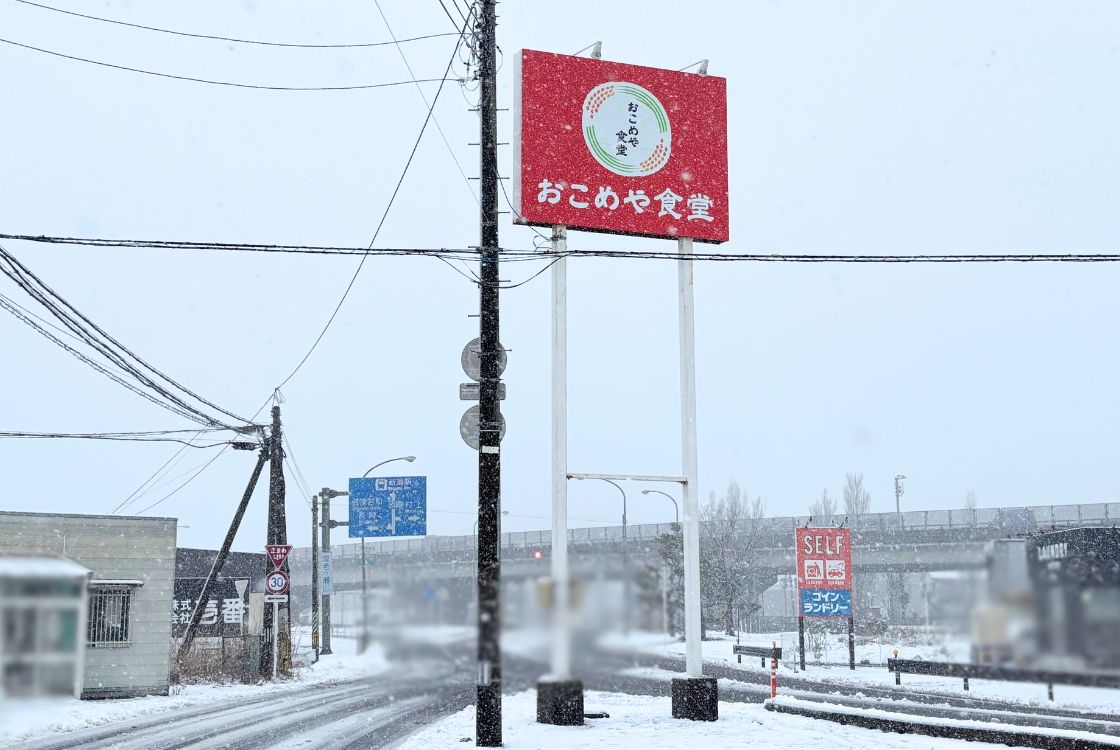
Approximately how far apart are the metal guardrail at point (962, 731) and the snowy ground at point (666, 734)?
10.8 inches

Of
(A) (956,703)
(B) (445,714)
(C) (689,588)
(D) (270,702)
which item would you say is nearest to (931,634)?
(C) (689,588)

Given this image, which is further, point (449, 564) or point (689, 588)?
point (689, 588)

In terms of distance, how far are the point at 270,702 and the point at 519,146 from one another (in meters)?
15.5

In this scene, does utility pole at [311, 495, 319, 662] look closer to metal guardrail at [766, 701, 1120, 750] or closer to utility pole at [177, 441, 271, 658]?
utility pole at [177, 441, 271, 658]

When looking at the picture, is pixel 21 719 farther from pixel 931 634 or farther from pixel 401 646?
pixel 931 634

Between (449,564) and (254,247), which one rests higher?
(254,247)

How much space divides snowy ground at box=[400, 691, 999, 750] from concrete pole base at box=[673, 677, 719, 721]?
21 cm

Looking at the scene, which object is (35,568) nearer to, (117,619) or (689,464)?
(689,464)

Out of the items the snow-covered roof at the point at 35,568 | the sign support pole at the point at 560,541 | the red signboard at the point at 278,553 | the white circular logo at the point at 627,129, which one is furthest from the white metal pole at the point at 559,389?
the red signboard at the point at 278,553

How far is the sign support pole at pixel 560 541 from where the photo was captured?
32.1ft

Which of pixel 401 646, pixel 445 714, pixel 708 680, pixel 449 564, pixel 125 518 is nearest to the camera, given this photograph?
pixel 401 646

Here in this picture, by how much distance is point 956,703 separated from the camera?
23.4m

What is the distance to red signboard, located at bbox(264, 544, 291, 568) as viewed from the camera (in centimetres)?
2841

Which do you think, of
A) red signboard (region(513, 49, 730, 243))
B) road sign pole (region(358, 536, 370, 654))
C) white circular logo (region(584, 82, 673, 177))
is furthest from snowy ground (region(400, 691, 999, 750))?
white circular logo (region(584, 82, 673, 177))
